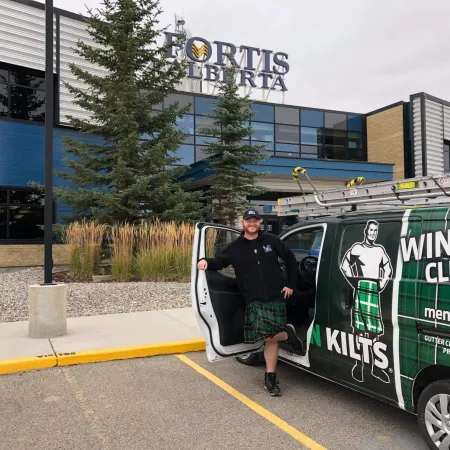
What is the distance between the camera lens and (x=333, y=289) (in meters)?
4.04

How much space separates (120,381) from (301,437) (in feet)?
7.44

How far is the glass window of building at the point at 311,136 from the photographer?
2639cm

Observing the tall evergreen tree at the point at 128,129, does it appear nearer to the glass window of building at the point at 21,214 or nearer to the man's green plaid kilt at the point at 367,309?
the glass window of building at the point at 21,214

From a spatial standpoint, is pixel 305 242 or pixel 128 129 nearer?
pixel 305 242

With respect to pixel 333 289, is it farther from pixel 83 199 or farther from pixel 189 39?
pixel 189 39

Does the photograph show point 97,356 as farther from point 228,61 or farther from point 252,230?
point 228,61

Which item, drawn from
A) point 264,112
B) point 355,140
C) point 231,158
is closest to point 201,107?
point 264,112

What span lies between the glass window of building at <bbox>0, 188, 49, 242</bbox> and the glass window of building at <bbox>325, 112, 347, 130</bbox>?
17.5 meters

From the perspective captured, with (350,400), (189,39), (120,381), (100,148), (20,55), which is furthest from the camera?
(189,39)

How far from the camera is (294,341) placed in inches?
184

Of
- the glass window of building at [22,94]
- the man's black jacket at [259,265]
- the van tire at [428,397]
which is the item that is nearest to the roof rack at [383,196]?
the man's black jacket at [259,265]

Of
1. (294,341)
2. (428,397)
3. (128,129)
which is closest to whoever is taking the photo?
(428,397)

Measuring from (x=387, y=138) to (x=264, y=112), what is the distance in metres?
8.09

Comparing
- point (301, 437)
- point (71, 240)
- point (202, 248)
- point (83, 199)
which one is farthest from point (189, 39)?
point (301, 437)
